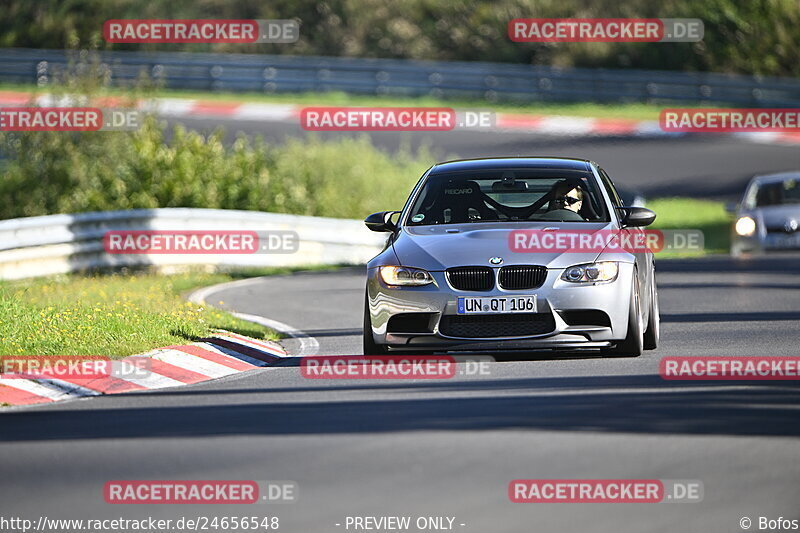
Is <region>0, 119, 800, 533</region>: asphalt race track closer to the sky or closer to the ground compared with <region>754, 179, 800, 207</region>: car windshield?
closer to the ground

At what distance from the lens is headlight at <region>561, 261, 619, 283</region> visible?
11.6 m

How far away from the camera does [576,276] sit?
11594mm

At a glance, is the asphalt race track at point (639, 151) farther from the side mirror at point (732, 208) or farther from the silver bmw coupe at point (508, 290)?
the silver bmw coupe at point (508, 290)

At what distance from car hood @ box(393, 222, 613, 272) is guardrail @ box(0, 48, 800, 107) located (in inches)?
1152

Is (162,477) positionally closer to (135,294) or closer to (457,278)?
(457,278)

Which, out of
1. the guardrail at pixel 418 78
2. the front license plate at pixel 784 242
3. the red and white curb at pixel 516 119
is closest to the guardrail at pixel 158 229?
the front license plate at pixel 784 242

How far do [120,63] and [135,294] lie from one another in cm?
2767

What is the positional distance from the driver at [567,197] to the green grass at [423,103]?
1112 inches

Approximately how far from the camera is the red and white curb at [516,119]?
38625 millimetres

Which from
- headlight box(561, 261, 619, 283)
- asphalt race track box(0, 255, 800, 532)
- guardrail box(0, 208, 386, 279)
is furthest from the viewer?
guardrail box(0, 208, 386, 279)

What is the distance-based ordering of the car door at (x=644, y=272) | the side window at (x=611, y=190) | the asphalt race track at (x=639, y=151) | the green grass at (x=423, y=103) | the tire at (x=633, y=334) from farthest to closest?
the green grass at (x=423, y=103) → the asphalt race track at (x=639, y=151) → the side window at (x=611, y=190) → the car door at (x=644, y=272) → the tire at (x=633, y=334)

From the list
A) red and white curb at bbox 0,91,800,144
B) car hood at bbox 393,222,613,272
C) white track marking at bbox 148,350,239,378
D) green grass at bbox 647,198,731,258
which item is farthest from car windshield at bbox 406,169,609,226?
red and white curb at bbox 0,91,800,144

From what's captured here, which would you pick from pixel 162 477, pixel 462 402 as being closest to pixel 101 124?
pixel 462 402

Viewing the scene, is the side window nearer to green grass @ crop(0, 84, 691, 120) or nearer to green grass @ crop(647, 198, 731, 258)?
green grass @ crop(647, 198, 731, 258)
